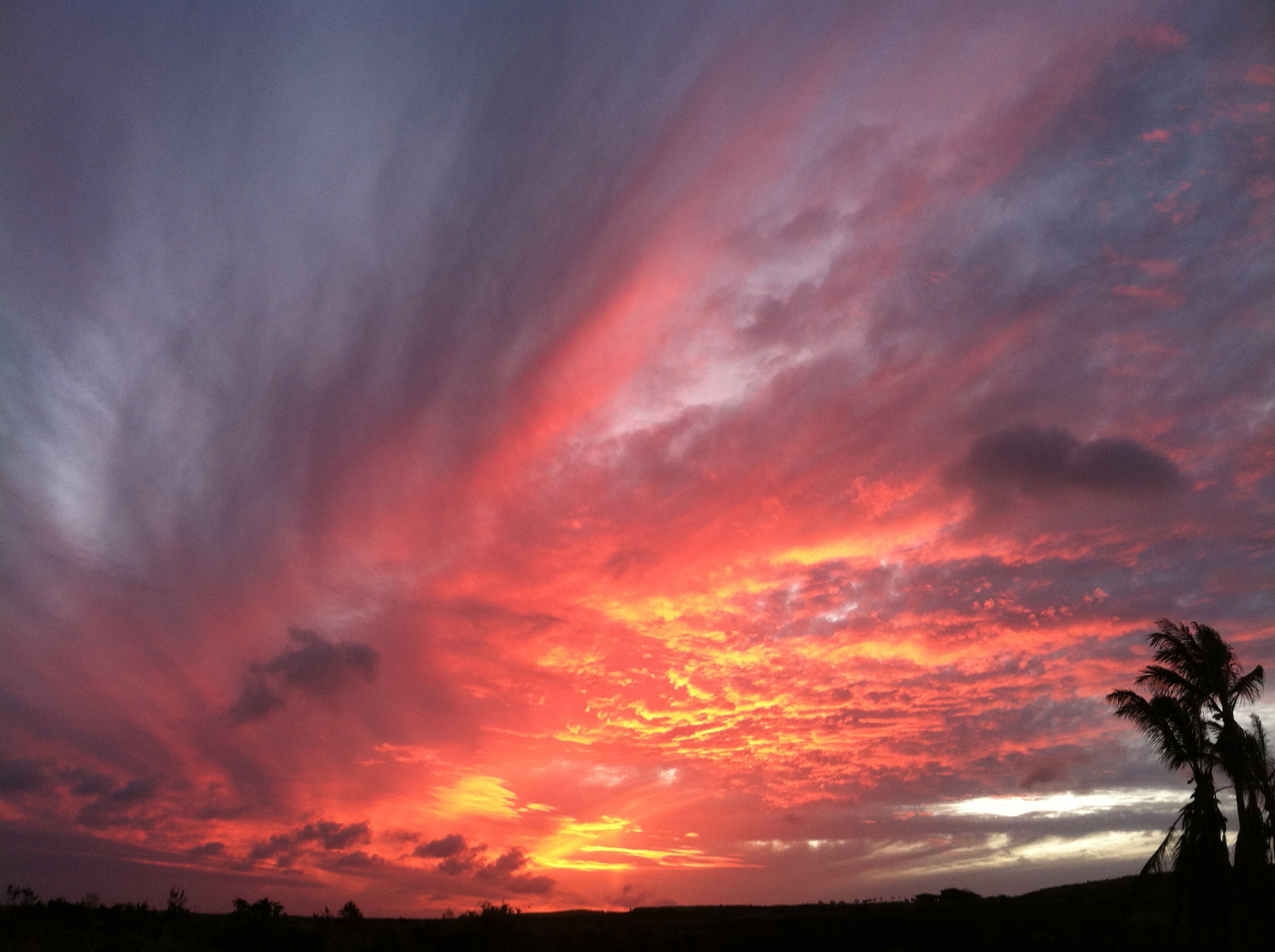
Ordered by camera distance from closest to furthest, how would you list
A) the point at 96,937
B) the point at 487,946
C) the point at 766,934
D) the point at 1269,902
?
1. the point at 96,937
2. the point at 1269,902
3. the point at 487,946
4. the point at 766,934

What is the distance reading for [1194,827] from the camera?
3275 centimetres

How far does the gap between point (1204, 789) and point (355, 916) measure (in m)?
43.2

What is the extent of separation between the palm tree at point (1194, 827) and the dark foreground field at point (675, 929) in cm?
692

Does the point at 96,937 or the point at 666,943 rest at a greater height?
the point at 96,937

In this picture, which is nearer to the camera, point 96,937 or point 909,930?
point 96,937

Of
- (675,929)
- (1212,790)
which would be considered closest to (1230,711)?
(1212,790)

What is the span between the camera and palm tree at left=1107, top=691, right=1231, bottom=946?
1261 inches


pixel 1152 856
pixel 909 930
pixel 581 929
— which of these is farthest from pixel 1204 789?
pixel 581 929

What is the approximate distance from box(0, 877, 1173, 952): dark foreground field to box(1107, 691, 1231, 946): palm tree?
6917 mm

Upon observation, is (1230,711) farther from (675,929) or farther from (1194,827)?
(675,929)

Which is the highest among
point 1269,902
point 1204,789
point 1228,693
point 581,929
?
point 1228,693

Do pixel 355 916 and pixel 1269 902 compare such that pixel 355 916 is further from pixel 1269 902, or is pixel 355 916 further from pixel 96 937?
pixel 1269 902

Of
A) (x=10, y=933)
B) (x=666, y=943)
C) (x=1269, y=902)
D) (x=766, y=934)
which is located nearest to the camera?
(x=10, y=933)

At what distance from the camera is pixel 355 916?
44.4 metres
